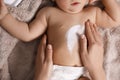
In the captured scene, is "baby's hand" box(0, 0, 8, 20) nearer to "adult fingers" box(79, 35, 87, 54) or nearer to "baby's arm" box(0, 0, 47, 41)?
"baby's arm" box(0, 0, 47, 41)

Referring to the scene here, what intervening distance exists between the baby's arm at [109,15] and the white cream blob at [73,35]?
0.10m

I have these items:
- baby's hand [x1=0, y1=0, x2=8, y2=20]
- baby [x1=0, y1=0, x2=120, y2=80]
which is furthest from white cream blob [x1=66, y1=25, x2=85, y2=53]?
baby's hand [x1=0, y1=0, x2=8, y2=20]

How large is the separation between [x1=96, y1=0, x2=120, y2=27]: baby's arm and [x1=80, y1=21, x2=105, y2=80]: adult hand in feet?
0.15

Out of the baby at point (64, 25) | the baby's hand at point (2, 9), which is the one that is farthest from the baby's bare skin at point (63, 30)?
the baby's hand at point (2, 9)

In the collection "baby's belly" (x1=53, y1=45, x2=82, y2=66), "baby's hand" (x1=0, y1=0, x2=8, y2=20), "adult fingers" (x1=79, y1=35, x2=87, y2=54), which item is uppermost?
"baby's hand" (x1=0, y1=0, x2=8, y2=20)

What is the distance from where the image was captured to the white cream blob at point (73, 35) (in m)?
1.29

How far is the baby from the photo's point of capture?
1283 mm

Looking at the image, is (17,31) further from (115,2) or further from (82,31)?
(115,2)

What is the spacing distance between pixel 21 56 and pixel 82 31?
0.95 feet

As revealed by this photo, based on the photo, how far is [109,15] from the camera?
1341mm

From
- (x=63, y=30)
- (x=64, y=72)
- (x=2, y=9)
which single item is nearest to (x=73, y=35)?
(x=63, y=30)

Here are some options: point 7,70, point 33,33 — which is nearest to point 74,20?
point 33,33

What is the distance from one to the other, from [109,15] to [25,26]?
0.36 meters

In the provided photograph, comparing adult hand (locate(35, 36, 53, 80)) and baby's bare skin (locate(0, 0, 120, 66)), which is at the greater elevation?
baby's bare skin (locate(0, 0, 120, 66))
